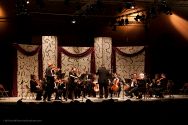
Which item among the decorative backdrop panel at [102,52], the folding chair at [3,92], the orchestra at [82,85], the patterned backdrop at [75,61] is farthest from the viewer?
the decorative backdrop panel at [102,52]

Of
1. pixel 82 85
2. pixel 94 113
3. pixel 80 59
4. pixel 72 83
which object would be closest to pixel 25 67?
pixel 80 59

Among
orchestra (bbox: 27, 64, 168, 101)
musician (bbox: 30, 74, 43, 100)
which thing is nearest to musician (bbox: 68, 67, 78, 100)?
orchestra (bbox: 27, 64, 168, 101)

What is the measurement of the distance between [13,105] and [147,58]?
587 inches

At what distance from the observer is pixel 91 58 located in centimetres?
1894

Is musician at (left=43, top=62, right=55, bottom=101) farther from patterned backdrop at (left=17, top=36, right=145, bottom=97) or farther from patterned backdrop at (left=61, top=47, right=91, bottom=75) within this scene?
patterned backdrop at (left=61, top=47, right=91, bottom=75)

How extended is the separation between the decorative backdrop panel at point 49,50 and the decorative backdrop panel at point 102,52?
223 centimetres

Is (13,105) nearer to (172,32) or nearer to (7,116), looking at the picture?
(7,116)

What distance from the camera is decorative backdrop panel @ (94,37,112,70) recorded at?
18938mm

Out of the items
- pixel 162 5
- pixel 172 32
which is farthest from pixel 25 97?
pixel 172 32

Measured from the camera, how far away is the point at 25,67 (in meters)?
17.7

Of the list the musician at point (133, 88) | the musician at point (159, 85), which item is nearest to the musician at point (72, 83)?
the musician at point (133, 88)

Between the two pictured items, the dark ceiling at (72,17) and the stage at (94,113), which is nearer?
the stage at (94,113)

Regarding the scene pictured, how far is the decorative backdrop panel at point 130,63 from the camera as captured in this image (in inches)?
754

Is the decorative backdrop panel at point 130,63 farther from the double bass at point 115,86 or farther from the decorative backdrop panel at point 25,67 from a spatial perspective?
the decorative backdrop panel at point 25,67
